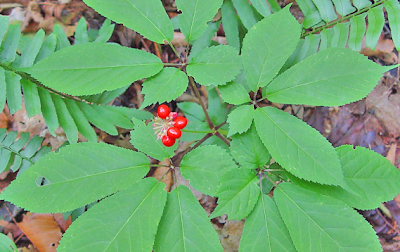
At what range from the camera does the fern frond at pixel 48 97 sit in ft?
6.96

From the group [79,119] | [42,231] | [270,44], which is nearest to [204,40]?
[270,44]

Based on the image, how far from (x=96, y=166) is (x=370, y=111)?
3078 millimetres

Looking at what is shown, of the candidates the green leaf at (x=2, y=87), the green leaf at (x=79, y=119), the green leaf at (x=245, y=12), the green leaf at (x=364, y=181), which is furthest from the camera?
the green leaf at (x=79, y=119)

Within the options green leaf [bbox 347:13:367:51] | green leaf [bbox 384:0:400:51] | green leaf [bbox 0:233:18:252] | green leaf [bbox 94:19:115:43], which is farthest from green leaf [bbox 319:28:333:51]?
green leaf [bbox 0:233:18:252]

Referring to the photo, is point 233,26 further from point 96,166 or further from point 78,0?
point 78,0

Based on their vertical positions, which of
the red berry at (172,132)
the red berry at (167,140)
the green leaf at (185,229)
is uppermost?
the red berry at (172,132)

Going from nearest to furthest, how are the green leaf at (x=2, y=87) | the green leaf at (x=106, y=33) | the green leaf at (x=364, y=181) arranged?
the green leaf at (x=364, y=181) < the green leaf at (x=2, y=87) < the green leaf at (x=106, y=33)

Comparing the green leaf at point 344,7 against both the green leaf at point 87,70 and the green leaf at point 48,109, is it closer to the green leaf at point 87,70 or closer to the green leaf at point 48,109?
the green leaf at point 87,70

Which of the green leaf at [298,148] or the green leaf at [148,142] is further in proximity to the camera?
the green leaf at [148,142]

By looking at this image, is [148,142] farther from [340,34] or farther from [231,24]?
[340,34]

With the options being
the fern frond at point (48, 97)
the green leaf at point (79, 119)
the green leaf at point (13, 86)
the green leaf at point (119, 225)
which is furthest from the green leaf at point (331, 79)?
the green leaf at point (13, 86)

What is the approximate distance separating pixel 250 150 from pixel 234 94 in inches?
15.5

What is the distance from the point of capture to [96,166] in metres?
1.70

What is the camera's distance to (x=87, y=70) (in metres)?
1.77
